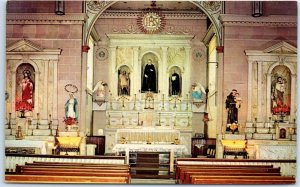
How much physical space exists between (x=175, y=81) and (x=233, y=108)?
3812 millimetres

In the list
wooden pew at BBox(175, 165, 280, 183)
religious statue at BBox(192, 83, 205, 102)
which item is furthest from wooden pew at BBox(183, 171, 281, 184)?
religious statue at BBox(192, 83, 205, 102)

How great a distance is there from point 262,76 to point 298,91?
280cm

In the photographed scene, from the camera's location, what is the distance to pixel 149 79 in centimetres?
1422

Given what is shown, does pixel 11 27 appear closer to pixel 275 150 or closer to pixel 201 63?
pixel 275 150

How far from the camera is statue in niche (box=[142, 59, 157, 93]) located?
14.1 meters

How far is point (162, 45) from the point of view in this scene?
1403 cm

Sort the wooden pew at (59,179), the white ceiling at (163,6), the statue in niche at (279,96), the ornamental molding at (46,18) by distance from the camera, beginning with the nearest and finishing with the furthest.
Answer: the wooden pew at (59,179) < the ornamental molding at (46,18) < the statue in niche at (279,96) < the white ceiling at (163,6)

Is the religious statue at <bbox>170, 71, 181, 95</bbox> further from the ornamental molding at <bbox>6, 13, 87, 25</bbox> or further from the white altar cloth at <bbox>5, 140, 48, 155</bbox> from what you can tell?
the white altar cloth at <bbox>5, 140, 48, 155</bbox>

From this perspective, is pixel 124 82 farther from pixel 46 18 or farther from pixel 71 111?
pixel 46 18

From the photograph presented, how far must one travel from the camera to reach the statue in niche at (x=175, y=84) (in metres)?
14.2

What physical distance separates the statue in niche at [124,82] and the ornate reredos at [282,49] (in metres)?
4.96

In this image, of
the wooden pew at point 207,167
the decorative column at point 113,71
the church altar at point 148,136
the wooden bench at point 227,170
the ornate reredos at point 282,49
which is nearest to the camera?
the wooden bench at point 227,170

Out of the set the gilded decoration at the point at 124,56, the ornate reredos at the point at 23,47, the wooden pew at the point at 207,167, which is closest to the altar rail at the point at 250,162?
the wooden pew at the point at 207,167

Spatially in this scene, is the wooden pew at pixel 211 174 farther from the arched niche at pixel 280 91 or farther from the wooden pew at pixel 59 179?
the arched niche at pixel 280 91
